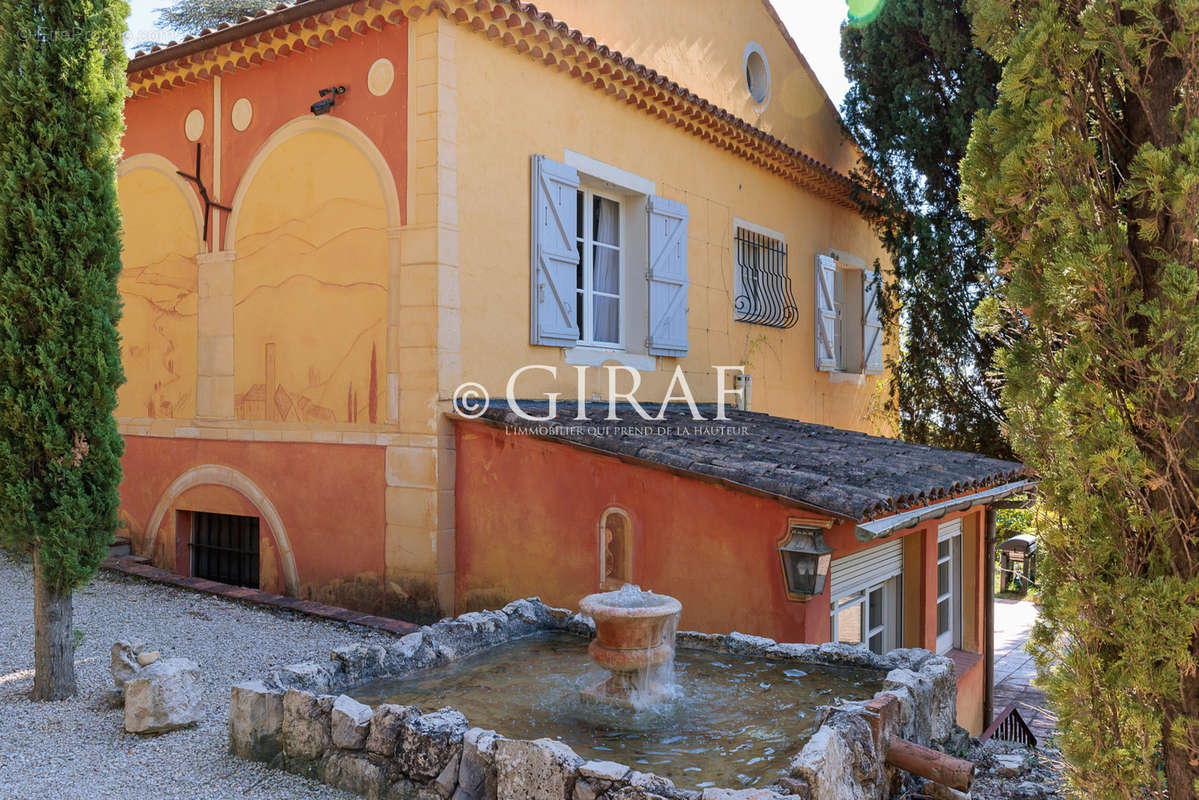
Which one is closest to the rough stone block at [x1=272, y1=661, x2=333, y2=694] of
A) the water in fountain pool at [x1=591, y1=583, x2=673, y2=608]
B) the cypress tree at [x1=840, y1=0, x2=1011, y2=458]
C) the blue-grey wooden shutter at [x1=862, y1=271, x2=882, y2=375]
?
A: the water in fountain pool at [x1=591, y1=583, x2=673, y2=608]

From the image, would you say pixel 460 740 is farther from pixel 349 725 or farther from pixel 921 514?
pixel 921 514

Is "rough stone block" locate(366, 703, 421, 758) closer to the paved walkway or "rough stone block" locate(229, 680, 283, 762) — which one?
"rough stone block" locate(229, 680, 283, 762)

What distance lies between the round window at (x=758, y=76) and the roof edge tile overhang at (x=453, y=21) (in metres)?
2.03

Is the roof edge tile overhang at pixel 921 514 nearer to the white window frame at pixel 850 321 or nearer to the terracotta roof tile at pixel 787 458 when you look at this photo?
the terracotta roof tile at pixel 787 458

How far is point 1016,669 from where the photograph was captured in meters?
11.6

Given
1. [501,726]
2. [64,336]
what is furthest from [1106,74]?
[64,336]

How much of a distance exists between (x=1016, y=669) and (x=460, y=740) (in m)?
10.5

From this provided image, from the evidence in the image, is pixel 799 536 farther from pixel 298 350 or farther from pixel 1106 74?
pixel 298 350

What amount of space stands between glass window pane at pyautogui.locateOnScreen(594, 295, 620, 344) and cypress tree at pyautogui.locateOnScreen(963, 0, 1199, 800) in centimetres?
577

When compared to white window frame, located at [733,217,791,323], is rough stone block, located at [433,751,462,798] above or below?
below

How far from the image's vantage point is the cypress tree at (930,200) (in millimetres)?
11227

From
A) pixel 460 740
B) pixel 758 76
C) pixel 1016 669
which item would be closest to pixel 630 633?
pixel 460 740

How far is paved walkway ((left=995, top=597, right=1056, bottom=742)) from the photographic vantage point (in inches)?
381

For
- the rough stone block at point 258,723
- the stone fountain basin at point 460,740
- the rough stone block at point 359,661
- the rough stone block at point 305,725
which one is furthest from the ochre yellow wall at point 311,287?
the rough stone block at point 305,725
